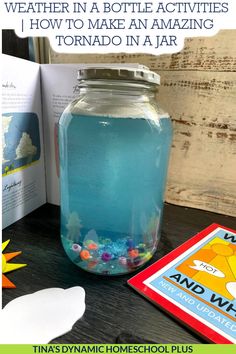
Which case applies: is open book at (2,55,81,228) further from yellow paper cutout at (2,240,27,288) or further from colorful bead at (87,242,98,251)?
colorful bead at (87,242,98,251)

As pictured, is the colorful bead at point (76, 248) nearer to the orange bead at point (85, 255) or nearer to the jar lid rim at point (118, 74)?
the orange bead at point (85, 255)

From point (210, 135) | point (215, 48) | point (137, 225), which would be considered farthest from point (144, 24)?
point (137, 225)

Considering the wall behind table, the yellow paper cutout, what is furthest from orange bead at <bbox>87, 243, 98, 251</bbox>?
the wall behind table

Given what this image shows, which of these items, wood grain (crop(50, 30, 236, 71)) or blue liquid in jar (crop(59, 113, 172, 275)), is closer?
blue liquid in jar (crop(59, 113, 172, 275))

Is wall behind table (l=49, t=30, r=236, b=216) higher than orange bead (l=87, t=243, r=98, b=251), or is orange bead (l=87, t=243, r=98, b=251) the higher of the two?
wall behind table (l=49, t=30, r=236, b=216)

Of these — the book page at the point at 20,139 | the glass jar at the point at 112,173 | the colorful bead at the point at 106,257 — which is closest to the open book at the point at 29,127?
the book page at the point at 20,139

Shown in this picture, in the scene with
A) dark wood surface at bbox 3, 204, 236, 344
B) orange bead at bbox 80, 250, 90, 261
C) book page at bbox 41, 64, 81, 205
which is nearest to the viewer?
dark wood surface at bbox 3, 204, 236, 344

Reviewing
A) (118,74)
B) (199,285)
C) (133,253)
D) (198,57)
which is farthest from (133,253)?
(198,57)
